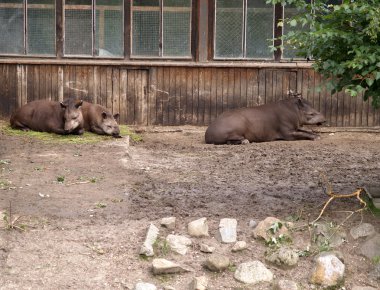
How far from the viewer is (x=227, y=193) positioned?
29.1ft

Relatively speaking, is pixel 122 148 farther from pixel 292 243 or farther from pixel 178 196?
pixel 292 243

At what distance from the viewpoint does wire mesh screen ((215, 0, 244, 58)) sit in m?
14.6

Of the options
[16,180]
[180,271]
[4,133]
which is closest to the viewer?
[180,271]

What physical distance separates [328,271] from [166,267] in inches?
53.7

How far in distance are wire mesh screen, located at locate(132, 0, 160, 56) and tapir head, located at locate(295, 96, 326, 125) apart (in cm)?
272

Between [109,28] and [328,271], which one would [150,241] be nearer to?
[328,271]

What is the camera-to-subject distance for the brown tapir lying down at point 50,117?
13391 millimetres

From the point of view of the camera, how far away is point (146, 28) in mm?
14617

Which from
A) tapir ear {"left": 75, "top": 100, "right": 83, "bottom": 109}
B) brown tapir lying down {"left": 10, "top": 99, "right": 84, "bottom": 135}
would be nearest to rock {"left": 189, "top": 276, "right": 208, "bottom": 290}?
brown tapir lying down {"left": 10, "top": 99, "right": 84, "bottom": 135}

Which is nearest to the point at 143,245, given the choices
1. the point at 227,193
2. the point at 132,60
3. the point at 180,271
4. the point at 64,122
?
the point at 180,271

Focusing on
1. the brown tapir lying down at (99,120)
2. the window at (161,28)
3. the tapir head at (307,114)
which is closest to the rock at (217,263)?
the brown tapir lying down at (99,120)

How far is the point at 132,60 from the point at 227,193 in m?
6.26

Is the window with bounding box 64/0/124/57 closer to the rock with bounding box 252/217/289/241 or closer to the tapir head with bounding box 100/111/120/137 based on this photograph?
the tapir head with bounding box 100/111/120/137

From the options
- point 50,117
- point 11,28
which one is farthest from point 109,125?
point 11,28
